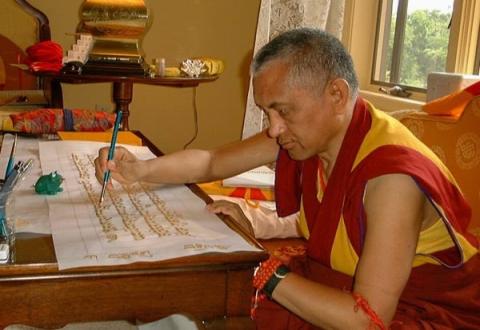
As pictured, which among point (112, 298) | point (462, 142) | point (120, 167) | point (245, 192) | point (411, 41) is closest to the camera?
point (112, 298)

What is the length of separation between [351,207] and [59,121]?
1008 mm

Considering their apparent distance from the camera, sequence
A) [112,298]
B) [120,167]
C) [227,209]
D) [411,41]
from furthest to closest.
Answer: [411,41], [120,167], [227,209], [112,298]

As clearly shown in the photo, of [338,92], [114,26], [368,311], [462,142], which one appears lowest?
[368,311]

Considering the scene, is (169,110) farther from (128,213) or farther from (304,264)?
(128,213)

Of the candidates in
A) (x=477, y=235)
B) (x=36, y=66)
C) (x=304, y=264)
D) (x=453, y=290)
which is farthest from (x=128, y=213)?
(x=36, y=66)

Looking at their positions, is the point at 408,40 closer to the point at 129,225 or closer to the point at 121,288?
the point at 129,225

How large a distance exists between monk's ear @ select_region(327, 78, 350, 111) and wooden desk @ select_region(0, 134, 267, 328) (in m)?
0.40

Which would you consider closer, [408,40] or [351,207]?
[351,207]

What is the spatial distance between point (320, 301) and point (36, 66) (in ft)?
7.81

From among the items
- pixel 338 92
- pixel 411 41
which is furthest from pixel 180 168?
pixel 411 41

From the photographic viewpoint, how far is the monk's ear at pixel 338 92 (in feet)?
3.34

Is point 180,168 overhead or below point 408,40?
below

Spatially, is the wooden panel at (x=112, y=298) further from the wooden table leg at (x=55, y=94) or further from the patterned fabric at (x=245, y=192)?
the wooden table leg at (x=55, y=94)

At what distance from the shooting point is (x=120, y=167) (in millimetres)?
1108
